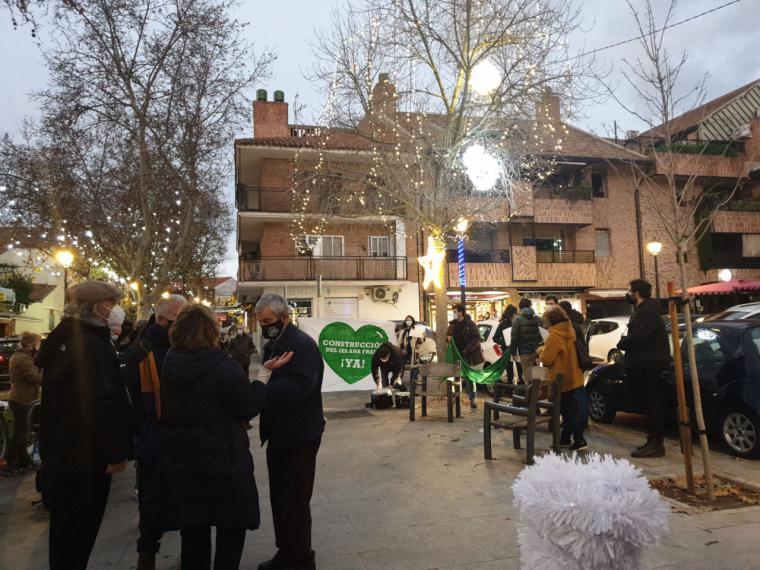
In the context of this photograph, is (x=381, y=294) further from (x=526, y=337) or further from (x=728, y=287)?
(x=526, y=337)

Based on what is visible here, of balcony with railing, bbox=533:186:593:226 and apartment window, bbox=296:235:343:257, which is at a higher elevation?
balcony with railing, bbox=533:186:593:226

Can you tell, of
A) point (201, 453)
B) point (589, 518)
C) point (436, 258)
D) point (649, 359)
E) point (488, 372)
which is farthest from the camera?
point (436, 258)

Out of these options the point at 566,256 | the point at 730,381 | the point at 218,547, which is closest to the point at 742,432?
the point at 730,381

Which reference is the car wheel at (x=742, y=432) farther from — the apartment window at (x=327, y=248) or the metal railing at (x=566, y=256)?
the apartment window at (x=327, y=248)

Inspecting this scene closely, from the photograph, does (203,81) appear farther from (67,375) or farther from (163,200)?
(67,375)

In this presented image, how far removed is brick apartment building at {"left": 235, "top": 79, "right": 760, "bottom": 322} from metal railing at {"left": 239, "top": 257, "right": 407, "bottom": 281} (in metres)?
0.05

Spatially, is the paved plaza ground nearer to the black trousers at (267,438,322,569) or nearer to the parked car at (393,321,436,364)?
the black trousers at (267,438,322,569)

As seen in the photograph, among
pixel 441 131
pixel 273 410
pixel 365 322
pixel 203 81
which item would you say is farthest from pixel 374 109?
pixel 273 410

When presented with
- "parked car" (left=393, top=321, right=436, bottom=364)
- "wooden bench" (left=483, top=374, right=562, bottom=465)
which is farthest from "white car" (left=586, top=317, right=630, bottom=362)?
"wooden bench" (left=483, top=374, right=562, bottom=465)

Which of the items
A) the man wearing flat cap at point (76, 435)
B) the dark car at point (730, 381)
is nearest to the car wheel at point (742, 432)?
the dark car at point (730, 381)

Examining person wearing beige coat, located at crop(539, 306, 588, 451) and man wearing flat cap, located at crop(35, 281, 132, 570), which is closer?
man wearing flat cap, located at crop(35, 281, 132, 570)

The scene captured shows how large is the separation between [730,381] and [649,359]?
3.72 feet

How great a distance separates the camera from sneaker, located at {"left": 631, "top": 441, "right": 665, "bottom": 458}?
20.0ft

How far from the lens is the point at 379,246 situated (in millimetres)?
27688
